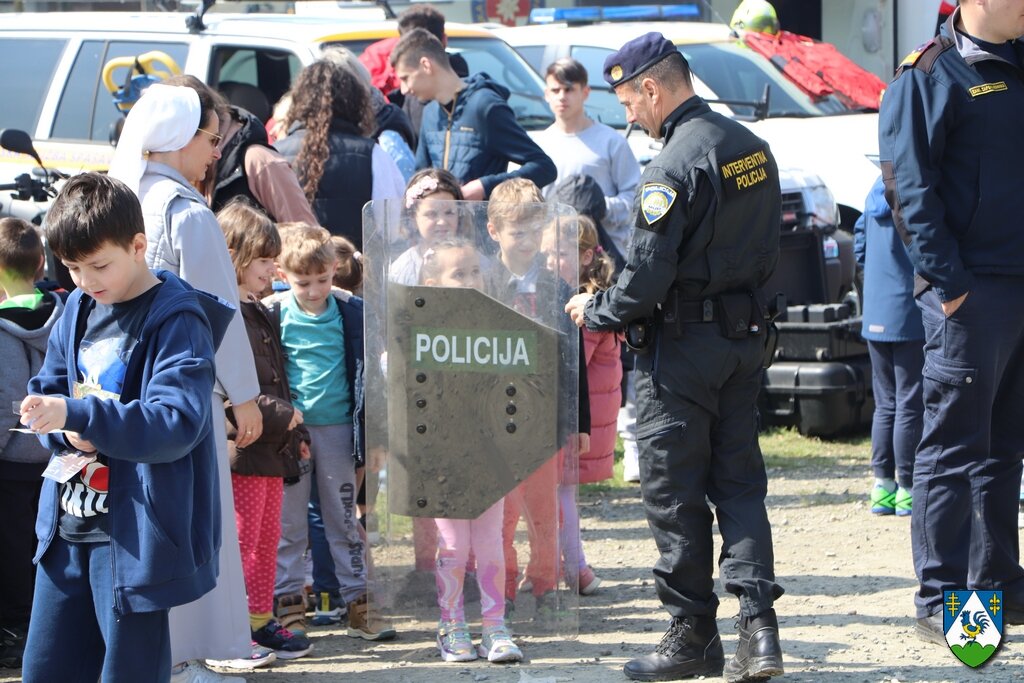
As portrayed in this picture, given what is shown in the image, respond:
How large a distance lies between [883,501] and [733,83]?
515 cm

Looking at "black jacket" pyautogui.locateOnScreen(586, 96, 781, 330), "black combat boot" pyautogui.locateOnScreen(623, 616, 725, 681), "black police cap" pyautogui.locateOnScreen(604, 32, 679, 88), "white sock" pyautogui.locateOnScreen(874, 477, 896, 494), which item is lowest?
"black combat boot" pyautogui.locateOnScreen(623, 616, 725, 681)

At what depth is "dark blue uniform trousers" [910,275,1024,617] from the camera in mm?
4832

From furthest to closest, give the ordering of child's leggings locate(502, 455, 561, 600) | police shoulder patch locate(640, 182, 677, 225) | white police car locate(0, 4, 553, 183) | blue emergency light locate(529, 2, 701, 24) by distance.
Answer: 1. blue emergency light locate(529, 2, 701, 24)
2. white police car locate(0, 4, 553, 183)
3. child's leggings locate(502, 455, 561, 600)
4. police shoulder patch locate(640, 182, 677, 225)

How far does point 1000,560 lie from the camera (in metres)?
5.04

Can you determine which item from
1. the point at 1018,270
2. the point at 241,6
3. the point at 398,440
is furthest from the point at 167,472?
the point at 241,6

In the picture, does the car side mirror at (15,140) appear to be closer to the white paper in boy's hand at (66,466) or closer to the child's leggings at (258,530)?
the child's leggings at (258,530)

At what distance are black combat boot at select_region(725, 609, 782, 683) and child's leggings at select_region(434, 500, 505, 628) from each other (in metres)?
0.86

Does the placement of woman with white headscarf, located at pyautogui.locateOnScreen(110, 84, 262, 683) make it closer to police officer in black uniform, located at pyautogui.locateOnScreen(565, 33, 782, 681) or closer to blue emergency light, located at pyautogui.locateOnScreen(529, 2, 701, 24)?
police officer in black uniform, located at pyautogui.locateOnScreen(565, 33, 782, 681)

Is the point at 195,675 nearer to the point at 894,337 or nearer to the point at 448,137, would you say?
the point at 448,137

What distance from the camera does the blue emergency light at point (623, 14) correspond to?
13.5 meters

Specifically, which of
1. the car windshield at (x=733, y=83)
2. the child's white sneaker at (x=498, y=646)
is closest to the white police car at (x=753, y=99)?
the car windshield at (x=733, y=83)

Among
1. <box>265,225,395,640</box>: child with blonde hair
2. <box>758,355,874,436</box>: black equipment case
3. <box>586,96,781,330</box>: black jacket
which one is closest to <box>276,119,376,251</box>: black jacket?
<box>265,225,395,640</box>: child with blonde hair

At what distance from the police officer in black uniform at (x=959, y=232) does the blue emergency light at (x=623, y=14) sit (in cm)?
874

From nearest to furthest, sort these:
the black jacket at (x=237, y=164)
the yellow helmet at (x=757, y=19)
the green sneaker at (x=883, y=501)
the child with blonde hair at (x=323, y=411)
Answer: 1. the child with blonde hair at (x=323, y=411)
2. the black jacket at (x=237, y=164)
3. the green sneaker at (x=883, y=501)
4. the yellow helmet at (x=757, y=19)
